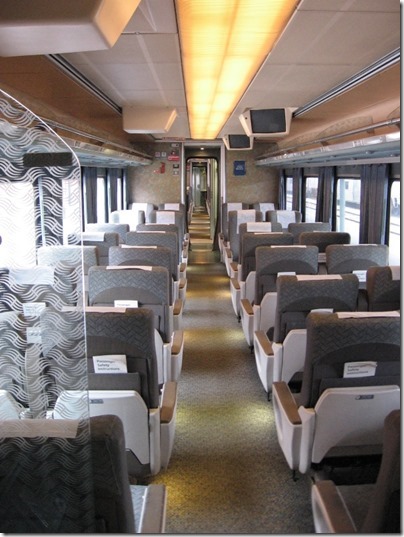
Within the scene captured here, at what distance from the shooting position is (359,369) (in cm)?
241

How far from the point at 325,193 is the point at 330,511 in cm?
652

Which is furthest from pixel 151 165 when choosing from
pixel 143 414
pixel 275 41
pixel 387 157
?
pixel 143 414

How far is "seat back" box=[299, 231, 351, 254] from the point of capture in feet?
18.6

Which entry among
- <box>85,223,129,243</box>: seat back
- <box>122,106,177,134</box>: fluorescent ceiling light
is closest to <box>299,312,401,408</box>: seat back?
<box>122,106,177,134</box>: fluorescent ceiling light

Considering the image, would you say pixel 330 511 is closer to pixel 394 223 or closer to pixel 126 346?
pixel 126 346

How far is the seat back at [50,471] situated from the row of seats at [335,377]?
2.80 feet

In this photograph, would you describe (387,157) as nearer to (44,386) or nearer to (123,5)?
(123,5)

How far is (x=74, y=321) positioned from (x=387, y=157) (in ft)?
15.9

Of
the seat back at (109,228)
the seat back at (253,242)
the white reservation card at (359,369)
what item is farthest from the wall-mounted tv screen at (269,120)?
the white reservation card at (359,369)

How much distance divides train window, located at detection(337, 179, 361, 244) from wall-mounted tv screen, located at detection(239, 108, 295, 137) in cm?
156

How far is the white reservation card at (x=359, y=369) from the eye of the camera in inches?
94.2

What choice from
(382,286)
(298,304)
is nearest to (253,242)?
(382,286)

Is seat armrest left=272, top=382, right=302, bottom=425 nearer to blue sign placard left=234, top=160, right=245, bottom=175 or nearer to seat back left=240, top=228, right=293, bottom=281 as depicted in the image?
seat back left=240, top=228, right=293, bottom=281

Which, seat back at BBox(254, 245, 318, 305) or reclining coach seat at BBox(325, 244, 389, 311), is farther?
reclining coach seat at BBox(325, 244, 389, 311)
